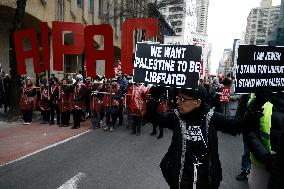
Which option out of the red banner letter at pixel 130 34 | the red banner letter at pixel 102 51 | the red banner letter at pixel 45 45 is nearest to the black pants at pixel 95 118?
the red banner letter at pixel 45 45

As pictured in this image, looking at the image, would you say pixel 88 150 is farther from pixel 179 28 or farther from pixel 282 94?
pixel 179 28

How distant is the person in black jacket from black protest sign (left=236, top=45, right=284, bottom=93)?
0.78m

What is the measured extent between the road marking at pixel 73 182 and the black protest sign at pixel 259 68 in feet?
11.3

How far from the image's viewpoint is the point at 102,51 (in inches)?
351

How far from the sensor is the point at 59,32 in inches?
382

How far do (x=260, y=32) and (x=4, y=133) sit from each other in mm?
156786

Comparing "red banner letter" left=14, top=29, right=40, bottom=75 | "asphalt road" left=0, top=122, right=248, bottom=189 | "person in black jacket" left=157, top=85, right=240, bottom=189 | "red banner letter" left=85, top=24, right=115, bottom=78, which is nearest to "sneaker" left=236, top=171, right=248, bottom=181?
"asphalt road" left=0, top=122, right=248, bottom=189

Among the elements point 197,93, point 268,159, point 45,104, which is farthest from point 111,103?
point 268,159

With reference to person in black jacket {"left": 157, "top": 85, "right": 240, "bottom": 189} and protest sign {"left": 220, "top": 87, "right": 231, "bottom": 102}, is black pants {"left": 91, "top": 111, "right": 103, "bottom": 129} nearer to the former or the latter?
protest sign {"left": 220, "top": 87, "right": 231, "bottom": 102}

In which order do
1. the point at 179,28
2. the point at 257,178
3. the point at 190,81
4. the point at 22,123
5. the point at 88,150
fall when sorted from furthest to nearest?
1. the point at 179,28
2. the point at 22,123
3. the point at 88,150
4. the point at 190,81
5. the point at 257,178

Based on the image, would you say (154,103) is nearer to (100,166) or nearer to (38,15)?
(100,166)

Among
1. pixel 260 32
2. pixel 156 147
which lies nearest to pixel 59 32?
pixel 156 147

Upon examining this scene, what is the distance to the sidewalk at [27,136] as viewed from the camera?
821 centimetres

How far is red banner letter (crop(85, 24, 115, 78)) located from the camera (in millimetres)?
8828
